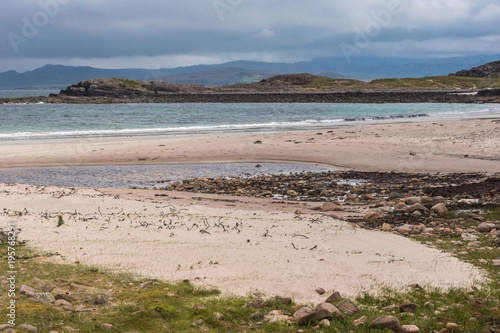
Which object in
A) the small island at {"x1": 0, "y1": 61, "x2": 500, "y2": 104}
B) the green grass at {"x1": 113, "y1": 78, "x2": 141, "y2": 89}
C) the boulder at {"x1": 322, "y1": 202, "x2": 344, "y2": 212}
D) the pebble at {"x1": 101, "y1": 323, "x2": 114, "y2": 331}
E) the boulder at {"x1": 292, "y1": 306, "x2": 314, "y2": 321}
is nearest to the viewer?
the pebble at {"x1": 101, "y1": 323, "x2": 114, "y2": 331}

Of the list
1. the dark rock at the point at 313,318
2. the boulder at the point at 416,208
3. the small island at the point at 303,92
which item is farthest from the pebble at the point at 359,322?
the small island at the point at 303,92

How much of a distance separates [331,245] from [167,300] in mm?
3493

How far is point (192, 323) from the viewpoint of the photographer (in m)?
4.82

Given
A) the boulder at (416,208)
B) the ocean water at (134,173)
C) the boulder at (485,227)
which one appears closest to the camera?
the boulder at (485,227)

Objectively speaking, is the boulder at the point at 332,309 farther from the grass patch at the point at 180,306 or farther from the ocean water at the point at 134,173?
the ocean water at the point at 134,173

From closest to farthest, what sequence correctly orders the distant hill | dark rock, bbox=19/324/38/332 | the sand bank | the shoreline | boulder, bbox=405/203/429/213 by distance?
dark rock, bbox=19/324/38/332, the sand bank, boulder, bbox=405/203/429/213, the shoreline, the distant hill

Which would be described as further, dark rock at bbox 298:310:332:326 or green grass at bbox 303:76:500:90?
green grass at bbox 303:76:500:90

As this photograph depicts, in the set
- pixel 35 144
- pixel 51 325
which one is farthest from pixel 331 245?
pixel 35 144

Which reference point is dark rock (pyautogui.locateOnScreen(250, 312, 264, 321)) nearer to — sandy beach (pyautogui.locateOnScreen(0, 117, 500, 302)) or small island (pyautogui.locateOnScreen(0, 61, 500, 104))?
sandy beach (pyautogui.locateOnScreen(0, 117, 500, 302))

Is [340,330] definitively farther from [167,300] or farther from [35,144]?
[35,144]

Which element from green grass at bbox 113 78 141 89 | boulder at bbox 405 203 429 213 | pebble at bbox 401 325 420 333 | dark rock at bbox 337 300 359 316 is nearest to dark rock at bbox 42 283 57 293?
dark rock at bbox 337 300 359 316

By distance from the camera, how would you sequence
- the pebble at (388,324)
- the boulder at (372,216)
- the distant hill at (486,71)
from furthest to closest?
the distant hill at (486,71), the boulder at (372,216), the pebble at (388,324)

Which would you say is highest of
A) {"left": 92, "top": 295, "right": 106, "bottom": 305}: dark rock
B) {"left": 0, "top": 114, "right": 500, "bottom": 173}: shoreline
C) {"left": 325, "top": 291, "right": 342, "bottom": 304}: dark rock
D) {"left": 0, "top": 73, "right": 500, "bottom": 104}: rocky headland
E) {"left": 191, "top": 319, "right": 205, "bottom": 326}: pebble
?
{"left": 0, "top": 73, "right": 500, "bottom": 104}: rocky headland

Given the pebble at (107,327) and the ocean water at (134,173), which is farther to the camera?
the ocean water at (134,173)
